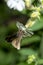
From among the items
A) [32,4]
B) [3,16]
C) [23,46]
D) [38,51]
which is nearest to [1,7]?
[3,16]

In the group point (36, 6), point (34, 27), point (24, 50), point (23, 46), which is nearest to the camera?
point (36, 6)

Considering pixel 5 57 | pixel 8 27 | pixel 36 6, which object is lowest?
pixel 36 6

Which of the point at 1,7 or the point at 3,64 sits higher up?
the point at 1,7

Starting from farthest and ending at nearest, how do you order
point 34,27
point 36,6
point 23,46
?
1. point 23,46
2. point 34,27
3. point 36,6

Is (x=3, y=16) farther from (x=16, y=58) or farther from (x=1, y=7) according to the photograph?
(x=16, y=58)

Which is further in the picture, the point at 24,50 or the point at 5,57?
the point at 5,57

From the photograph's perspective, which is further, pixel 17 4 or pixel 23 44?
pixel 23 44

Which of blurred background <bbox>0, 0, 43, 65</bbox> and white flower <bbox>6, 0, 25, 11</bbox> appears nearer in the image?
white flower <bbox>6, 0, 25, 11</bbox>

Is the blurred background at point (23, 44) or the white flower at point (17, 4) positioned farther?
the blurred background at point (23, 44)

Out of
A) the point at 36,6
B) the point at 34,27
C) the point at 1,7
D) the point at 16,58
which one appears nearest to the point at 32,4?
the point at 36,6
